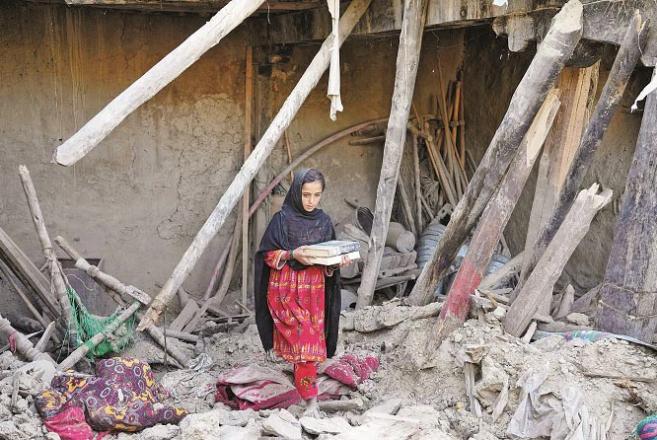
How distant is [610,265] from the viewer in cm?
427

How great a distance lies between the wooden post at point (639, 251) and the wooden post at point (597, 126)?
0.24m

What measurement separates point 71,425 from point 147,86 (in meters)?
1.79

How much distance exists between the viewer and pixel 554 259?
4.41 meters

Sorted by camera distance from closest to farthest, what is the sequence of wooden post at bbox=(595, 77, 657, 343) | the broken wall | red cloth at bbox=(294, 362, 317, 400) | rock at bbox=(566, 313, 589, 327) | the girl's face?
wooden post at bbox=(595, 77, 657, 343) → the girl's face → red cloth at bbox=(294, 362, 317, 400) → rock at bbox=(566, 313, 589, 327) → the broken wall

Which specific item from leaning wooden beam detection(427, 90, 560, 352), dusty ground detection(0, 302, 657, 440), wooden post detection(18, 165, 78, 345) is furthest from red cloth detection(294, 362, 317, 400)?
wooden post detection(18, 165, 78, 345)

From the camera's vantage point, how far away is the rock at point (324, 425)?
397 cm

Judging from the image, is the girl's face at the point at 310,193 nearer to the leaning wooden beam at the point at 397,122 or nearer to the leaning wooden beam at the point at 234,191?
the leaning wooden beam at the point at 234,191

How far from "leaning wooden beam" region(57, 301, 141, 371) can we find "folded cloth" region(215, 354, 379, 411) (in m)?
0.75

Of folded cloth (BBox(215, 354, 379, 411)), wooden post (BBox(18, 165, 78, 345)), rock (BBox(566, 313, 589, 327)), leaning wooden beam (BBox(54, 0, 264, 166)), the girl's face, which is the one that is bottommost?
folded cloth (BBox(215, 354, 379, 411))

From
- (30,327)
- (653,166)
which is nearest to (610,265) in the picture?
(653,166)

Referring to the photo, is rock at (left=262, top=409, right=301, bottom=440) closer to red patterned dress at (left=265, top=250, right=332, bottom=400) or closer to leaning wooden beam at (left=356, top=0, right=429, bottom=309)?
red patterned dress at (left=265, top=250, right=332, bottom=400)

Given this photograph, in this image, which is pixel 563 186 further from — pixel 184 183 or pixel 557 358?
pixel 184 183

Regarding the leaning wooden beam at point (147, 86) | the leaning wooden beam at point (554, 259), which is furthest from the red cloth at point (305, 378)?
the leaning wooden beam at point (147, 86)

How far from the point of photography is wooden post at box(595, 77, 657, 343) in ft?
13.4
